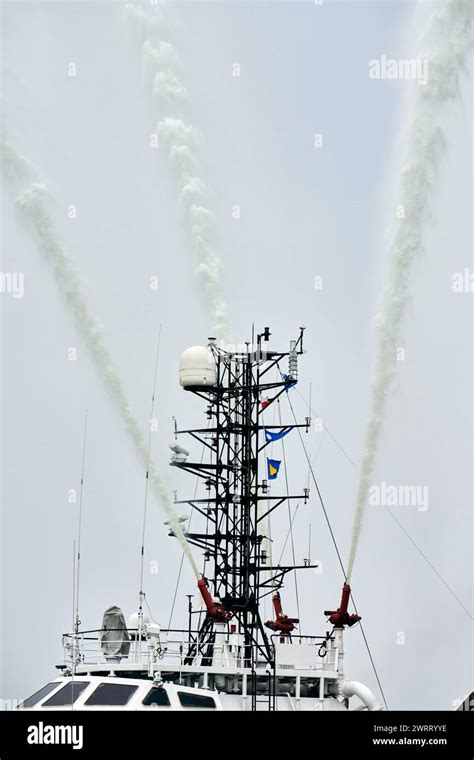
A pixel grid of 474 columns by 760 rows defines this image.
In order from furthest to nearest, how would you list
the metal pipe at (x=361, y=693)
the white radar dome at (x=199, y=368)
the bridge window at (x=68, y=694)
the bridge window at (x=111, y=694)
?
the white radar dome at (x=199, y=368) < the metal pipe at (x=361, y=693) < the bridge window at (x=68, y=694) < the bridge window at (x=111, y=694)

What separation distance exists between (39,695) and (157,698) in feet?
11.2

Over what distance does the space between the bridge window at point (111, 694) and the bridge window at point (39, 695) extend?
1.61m

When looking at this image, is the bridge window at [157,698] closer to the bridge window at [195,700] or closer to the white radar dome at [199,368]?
the bridge window at [195,700]

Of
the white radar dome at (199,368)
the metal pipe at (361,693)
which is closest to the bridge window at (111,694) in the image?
the metal pipe at (361,693)

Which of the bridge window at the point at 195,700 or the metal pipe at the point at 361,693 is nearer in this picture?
the bridge window at the point at 195,700

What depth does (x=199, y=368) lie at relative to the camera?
44000 millimetres

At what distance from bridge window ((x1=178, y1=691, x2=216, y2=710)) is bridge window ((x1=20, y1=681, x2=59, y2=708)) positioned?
331 centimetres

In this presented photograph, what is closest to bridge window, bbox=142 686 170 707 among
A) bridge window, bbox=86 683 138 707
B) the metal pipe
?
bridge window, bbox=86 683 138 707

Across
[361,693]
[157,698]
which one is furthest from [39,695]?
[361,693]

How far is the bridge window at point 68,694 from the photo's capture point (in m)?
37.9

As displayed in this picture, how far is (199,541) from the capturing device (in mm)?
43562

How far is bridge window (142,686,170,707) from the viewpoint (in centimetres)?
3753
